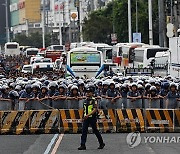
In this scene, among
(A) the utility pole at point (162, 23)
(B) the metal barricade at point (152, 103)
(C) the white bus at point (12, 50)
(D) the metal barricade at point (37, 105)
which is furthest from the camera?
(C) the white bus at point (12, 50)

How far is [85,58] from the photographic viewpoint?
5122cm

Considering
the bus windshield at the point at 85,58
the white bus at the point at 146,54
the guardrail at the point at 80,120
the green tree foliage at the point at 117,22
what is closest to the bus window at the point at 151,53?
the white bus at the point at 146,54

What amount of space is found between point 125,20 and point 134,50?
28.8m

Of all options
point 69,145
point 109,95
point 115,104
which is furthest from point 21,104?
point 69,145

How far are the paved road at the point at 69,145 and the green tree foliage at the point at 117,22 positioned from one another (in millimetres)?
62926

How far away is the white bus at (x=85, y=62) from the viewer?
166ft

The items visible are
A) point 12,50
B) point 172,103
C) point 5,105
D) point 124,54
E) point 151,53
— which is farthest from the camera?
point 12,50

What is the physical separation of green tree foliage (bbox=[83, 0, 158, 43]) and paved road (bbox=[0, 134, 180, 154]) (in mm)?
62926

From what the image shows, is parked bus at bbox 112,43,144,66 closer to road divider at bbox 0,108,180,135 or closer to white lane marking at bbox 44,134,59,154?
road divider at bbox 0,108,180,135

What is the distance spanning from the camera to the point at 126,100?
26828mm

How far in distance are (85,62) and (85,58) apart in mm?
334

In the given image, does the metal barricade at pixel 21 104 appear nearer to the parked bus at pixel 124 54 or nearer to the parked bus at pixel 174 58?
the parked bus at pixel 174 58

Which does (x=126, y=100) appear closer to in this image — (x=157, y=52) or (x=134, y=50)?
(x=157, y=52)

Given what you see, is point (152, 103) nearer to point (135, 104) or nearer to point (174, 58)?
point (135, 104)
